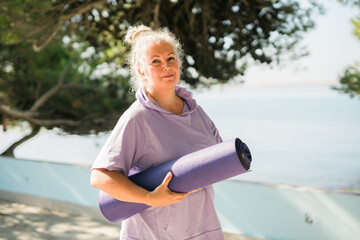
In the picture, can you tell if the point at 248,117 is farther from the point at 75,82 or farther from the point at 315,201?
the point at 315,201

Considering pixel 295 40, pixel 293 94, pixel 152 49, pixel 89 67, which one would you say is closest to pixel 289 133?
pixel 293 94

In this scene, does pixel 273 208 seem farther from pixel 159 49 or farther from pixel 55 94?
pixel 55 94

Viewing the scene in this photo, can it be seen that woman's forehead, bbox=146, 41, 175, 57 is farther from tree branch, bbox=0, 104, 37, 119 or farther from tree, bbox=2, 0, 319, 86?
tree branch, bbox=0, 104, 37, 119

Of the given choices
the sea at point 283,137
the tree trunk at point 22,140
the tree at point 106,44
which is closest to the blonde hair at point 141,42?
the tree at point 106,44

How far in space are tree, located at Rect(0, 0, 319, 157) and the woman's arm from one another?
103 inches

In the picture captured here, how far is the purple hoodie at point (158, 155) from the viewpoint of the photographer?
111 centimetres

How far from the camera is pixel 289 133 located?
260 inches

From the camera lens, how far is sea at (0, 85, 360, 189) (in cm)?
526

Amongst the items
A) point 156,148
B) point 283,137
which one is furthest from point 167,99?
point 283,137

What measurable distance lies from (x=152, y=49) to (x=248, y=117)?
655 centimetres

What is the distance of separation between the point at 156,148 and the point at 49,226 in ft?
8.75

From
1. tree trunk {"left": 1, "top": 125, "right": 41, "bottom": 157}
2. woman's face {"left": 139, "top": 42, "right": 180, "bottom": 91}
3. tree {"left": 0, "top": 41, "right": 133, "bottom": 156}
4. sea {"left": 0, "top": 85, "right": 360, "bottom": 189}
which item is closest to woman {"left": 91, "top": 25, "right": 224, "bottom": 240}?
woman's face {"left": 139, "top": 42, "right": 180, "bottom": 91}

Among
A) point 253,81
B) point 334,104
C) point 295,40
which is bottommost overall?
point 334,104

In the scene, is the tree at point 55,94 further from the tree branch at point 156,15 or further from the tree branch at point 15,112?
the tree branch at point 156,15
